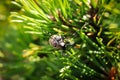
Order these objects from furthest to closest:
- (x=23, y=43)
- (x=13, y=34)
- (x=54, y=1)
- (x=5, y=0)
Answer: (x=5, y=0), (x=13, y=34), (x=23, y=43), (x=54, y=1)

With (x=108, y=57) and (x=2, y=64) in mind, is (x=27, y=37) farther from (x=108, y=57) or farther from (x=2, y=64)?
(x=108, y=57)

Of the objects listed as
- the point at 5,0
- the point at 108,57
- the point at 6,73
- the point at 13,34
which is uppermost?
the point at 5,0

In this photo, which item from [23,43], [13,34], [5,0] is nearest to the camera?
[23,43]

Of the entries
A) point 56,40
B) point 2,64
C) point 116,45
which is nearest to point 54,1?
point 56,40

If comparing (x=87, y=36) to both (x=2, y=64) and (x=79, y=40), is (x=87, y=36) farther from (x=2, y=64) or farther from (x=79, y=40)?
(x=2, y=64)

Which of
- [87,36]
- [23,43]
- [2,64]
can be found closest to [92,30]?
[87,36]

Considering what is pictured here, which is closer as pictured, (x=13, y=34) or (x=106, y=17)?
(x=106, y=17)

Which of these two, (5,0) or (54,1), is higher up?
(5,0)
